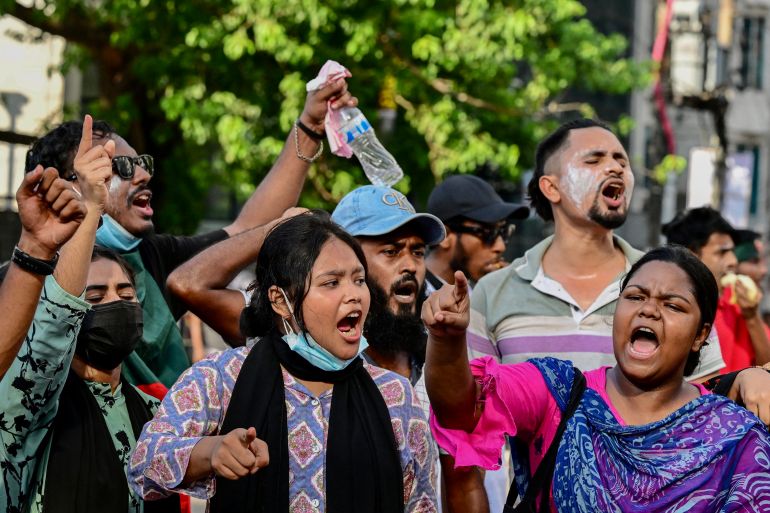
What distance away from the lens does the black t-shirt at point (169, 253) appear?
5262 millimetres

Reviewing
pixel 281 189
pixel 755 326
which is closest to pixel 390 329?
pixel 281 189

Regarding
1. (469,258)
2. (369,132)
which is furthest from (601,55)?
(369,132)

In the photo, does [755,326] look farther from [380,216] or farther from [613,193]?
[380,216]

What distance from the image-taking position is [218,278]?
503 centimetres

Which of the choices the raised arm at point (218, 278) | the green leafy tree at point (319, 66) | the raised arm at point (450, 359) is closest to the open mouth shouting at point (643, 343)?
the raised arm at point (450, 359)

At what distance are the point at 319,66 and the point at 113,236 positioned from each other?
9760 millimetres

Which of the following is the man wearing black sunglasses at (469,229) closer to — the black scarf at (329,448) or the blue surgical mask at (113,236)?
the blue surgical mask at (113,236)

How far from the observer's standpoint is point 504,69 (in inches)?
619

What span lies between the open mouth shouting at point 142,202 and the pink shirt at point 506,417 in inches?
66.1

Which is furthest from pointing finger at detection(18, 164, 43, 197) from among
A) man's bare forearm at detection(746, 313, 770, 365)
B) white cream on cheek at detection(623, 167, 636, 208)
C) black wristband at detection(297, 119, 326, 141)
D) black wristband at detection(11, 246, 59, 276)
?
man's bare forearm at detection(746, 313, 770, 365)

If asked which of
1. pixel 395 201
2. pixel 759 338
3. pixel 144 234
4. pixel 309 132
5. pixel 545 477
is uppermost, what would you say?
pixel 309 132

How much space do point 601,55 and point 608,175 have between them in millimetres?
12181

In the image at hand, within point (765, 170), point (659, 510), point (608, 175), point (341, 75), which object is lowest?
point (765, 170)

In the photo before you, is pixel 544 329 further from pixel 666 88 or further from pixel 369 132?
pixel 666 88
